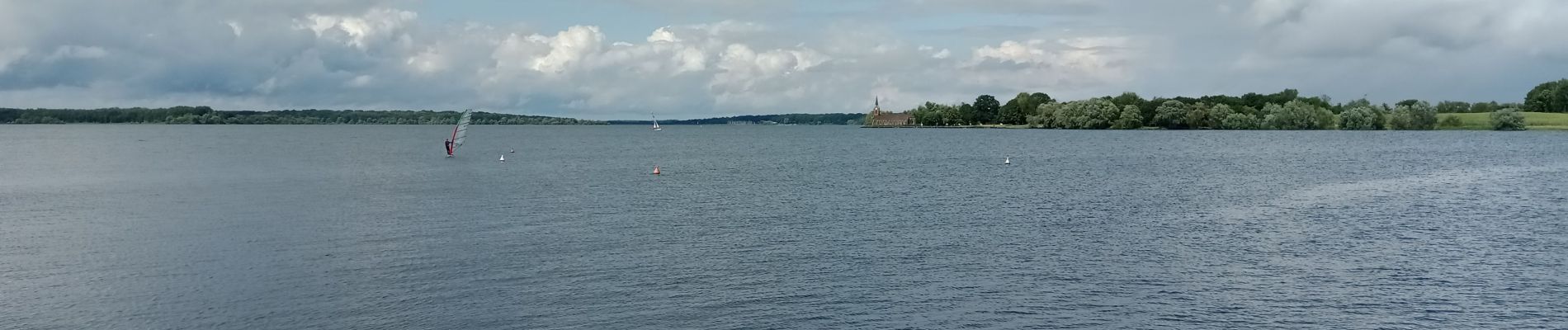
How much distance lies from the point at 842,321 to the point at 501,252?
1460cm

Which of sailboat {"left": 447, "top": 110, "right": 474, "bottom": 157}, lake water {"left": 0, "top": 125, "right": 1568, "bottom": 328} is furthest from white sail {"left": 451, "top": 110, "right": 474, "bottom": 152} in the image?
lake water {"left": 0, "top": 125, "right": 1568, "bottom": 328}

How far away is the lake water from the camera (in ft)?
85.4

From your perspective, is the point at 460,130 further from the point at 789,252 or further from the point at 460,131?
the point at 789,252

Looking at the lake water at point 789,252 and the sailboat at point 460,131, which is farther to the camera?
the sailboat at point 460,131

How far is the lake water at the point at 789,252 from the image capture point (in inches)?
1024

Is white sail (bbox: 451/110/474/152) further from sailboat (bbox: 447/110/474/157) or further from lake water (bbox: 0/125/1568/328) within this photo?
lake water (bbox: 0/125/1568/328)

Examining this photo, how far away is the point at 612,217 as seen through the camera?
151 ft

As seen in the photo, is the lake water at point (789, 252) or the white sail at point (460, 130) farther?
the white sail at point (460, 130)

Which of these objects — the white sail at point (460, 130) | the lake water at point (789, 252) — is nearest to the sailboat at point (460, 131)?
the white sail at point (460, 130)

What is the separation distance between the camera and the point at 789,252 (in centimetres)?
3497

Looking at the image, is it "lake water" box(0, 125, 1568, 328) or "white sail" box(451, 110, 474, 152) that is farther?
"white sail" box(451, 110, 474, 152)

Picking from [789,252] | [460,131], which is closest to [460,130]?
[460,131]

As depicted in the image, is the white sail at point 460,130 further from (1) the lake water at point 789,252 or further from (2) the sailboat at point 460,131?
(1) the lake water at point 789,252

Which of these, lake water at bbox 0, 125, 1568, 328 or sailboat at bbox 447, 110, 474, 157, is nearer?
lake water at bbox 0, 125, 1568, 328
